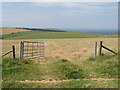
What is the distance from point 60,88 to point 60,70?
10.4 feet

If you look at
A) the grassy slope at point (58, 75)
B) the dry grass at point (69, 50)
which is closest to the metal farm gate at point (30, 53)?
the dry grass at point (69, 50)

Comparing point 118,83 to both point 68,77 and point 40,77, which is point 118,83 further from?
point 40,77

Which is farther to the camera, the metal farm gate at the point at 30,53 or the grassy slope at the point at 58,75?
the metal farm gate at the point at 30,53

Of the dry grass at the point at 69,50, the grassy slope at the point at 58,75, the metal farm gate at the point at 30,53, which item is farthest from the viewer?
the dry grass at the point at 69,50

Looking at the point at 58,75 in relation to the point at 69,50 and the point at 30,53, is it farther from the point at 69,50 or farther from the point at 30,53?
the point at 69,50

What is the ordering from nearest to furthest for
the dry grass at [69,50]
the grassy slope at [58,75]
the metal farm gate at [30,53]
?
the grassy slope at [58,75] → the metal farm gate at [30,53] → the dry grass at [69,50]

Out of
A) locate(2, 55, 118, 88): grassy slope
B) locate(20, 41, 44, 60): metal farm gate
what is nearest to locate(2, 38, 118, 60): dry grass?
locate(20, 41, 44, 60): metal farm gate

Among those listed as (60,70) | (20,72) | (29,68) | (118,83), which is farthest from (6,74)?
(118,83)

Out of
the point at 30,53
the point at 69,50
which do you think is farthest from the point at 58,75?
the point at 69,50

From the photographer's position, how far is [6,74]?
10953mm

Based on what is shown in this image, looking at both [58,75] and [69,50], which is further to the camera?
[69,50]

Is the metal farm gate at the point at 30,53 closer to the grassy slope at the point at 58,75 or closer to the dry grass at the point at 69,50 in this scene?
the dry grass at the point at 69,50

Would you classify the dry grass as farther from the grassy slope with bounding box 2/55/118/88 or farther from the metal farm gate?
the grassy slope with bounding box 2/55/118/88

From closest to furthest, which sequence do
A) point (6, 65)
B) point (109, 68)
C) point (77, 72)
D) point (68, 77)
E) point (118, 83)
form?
point (118, 83)
point (68, 77)
point (77, 72)
point (109, 68)
point (6, 65)
